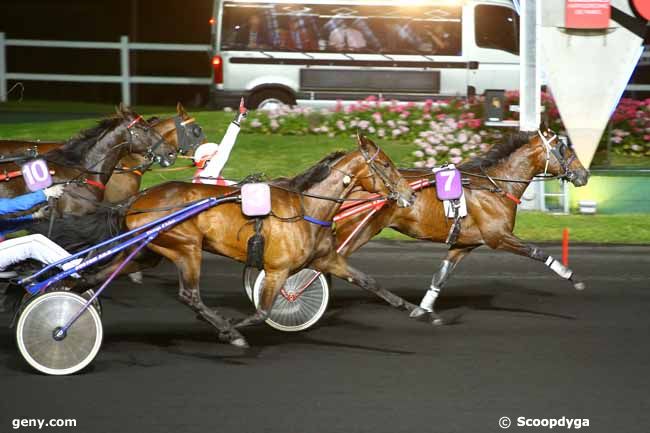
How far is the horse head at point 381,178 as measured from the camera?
808cm

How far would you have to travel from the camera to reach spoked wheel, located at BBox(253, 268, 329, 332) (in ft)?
28.6

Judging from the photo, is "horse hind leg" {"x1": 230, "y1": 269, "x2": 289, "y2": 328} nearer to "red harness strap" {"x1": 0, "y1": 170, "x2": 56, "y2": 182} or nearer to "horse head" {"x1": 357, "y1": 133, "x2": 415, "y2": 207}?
"horse head" {"x1": 357, "y1": 133, "x2": 415, "y2": 207}

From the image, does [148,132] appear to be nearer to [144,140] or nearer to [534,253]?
[144,140]

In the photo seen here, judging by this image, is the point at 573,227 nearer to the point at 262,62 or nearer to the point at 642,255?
the point at 642,255

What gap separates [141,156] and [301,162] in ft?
19.7

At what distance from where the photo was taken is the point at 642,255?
41.8 feet

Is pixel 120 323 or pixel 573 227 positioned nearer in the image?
pixel 120 323

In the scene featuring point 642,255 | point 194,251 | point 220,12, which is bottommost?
point 642,255

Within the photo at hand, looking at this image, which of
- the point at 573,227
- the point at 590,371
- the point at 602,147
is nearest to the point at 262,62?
the point at 602,147

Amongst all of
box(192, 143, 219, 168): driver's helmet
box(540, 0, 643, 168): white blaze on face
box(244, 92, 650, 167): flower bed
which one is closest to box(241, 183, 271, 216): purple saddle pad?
box(192, 143, 219, 168): driver's helmet

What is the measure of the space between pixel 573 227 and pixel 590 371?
256 inches

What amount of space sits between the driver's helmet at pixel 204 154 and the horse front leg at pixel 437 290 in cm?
242

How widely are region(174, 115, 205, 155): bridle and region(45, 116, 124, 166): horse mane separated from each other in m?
0.88

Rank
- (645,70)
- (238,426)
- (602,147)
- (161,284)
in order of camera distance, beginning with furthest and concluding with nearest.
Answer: (645,70), (602,147), (161,284), (238,426)
